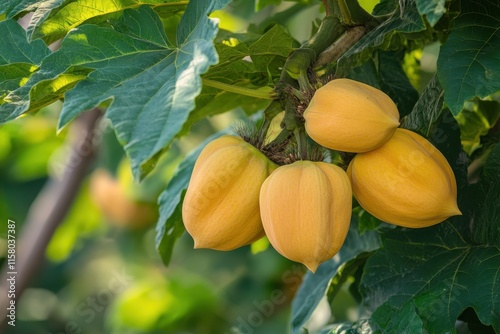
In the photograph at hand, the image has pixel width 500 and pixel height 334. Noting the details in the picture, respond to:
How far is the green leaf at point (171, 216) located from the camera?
121 cm

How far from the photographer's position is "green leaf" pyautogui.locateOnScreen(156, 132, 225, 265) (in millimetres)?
1205

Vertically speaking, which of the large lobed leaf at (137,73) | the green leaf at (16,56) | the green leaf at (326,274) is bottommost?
the green leaf at (326,274)

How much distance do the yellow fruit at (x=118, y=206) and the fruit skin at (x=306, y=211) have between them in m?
2.01

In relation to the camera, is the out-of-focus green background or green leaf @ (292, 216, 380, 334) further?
the out-of-focus green background

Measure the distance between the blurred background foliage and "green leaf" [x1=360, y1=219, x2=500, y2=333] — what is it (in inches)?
34.2

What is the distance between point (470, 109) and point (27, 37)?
0.70 meters

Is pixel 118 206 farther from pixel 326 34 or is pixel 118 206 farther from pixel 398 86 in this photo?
pixel 326 34

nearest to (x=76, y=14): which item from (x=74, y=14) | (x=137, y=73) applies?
(x=74, y=14)

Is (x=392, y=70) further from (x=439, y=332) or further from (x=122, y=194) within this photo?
(x=122, y=194)

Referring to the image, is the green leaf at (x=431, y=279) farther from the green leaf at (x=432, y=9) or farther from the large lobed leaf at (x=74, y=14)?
the large lobed leaf at (x=74, y=14)

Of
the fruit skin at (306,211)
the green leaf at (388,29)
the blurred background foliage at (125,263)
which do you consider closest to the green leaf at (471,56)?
the green leaf at (388,29)

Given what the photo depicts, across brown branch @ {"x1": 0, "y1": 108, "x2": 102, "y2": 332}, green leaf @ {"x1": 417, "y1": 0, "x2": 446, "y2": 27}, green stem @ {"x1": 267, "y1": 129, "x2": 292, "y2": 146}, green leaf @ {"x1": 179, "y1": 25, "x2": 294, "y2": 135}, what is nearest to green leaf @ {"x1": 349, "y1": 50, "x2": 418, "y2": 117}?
green leaf @ {"x1": 179, "y1": 25, "x2": 294, "y2": 135}

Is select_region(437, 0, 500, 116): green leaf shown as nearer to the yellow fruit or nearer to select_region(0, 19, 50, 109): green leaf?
select_region(0, 19, 50, 109): green leaf

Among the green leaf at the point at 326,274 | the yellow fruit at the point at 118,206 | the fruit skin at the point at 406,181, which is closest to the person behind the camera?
the fruit skin at the point at 406,181
